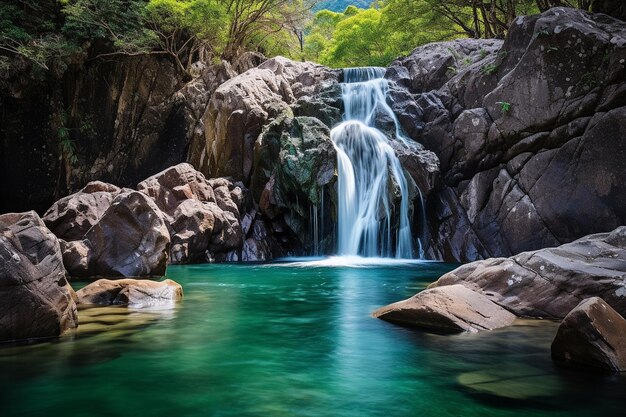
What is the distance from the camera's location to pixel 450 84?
811 inches

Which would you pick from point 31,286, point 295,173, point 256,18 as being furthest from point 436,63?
point 31,286

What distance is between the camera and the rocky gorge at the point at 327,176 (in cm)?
696

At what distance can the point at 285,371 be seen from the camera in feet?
16.3

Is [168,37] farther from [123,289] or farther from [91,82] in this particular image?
[123,289]

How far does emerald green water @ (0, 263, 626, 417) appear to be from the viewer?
401cm

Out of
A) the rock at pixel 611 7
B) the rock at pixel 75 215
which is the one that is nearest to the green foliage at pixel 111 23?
the rock at pixel 75 215

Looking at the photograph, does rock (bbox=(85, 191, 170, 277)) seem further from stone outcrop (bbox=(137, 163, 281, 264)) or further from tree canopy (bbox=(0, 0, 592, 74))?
tree canopy (bbox=(0, 0, 592, 74))

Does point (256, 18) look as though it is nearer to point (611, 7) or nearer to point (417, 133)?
point (417, 133)

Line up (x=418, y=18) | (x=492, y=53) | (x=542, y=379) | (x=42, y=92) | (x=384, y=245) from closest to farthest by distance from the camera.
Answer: (x=542, y=379), (x=384, y=245), (x=492, y=53), (x=42, y=92), (x=418, y=18)

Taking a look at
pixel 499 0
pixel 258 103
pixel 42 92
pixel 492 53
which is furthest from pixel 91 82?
pixel 499 0

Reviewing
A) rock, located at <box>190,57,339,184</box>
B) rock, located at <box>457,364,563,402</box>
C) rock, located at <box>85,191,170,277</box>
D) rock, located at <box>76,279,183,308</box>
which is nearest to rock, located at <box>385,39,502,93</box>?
rock, located at <box>190,57,339,184</box>

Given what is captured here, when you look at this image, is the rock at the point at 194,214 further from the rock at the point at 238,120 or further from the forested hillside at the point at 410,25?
the forested hillside at the point at 410,25

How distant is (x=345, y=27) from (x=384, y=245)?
2290cm

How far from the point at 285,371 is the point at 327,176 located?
13.3 metres
